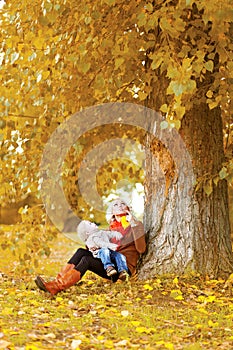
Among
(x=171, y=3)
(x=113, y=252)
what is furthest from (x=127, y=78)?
(x=113, y=252)

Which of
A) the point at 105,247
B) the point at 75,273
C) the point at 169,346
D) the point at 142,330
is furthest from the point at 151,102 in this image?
the point at 169,346

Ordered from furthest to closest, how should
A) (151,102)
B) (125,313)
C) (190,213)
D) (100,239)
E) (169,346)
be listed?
(151,102)
(190,213)
(100,239)
(125,313)
(169,346)

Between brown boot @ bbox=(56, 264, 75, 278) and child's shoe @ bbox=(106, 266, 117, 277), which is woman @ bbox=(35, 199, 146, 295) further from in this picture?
child's shoe @ bbox=(106, 266, 117, 277)

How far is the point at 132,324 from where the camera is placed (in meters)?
5.06

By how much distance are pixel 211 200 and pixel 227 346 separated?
2321mm

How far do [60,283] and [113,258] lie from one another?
0.63 m

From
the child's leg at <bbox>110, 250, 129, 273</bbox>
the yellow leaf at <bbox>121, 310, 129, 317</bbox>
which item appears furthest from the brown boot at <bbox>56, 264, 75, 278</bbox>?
the yellow leaf at <bbox>121, 310, 129, 317</bbox>

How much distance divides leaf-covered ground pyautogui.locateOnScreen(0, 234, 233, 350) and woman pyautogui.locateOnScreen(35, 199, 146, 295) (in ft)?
0.54

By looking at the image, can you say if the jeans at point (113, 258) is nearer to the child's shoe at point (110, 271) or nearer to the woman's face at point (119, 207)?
the child's shoe at point (110, 271)

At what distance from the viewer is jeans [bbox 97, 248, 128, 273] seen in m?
6.36

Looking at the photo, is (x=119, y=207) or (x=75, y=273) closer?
(x=75, y=273)

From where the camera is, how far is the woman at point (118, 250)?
20.1 feet

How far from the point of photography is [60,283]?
6.11 meters

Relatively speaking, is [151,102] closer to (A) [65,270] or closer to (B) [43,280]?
(A) [65,270]
